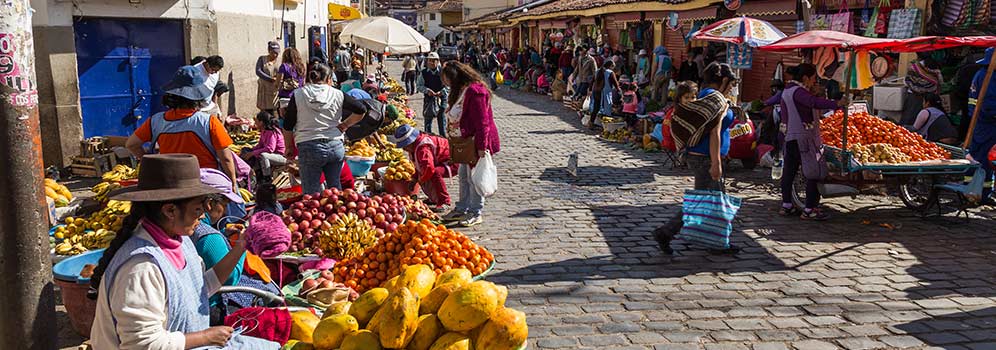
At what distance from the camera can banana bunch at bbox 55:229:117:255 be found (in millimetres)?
6391

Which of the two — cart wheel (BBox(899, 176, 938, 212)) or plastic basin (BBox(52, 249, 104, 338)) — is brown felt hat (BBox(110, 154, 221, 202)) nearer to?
plastic basin (BBox(52, 249, 104, 338))

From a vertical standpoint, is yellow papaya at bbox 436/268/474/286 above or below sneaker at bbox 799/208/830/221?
above

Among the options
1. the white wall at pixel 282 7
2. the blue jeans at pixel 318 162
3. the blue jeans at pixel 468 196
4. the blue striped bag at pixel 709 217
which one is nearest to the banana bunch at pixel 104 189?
the blue jeans at pixel 318 162

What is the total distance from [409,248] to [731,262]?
3.11 metres

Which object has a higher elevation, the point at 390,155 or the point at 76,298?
the point at 390,155

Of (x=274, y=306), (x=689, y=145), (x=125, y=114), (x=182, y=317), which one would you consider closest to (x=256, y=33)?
(x=125, y=114)

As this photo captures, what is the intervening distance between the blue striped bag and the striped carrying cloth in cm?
48

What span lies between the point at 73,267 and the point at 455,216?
4.09m

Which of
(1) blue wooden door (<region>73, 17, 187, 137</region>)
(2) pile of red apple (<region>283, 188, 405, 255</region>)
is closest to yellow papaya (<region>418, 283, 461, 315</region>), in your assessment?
(2) pile of red apple (<region>283, 188, 405, 255</region>)

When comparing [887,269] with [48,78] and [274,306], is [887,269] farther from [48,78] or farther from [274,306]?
[48,78]

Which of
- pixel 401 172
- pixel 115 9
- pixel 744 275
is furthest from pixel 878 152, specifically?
pixel 115 9

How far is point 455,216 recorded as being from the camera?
8539 mm

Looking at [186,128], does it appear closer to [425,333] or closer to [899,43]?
[425,333]

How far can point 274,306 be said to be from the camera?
4516 mm
